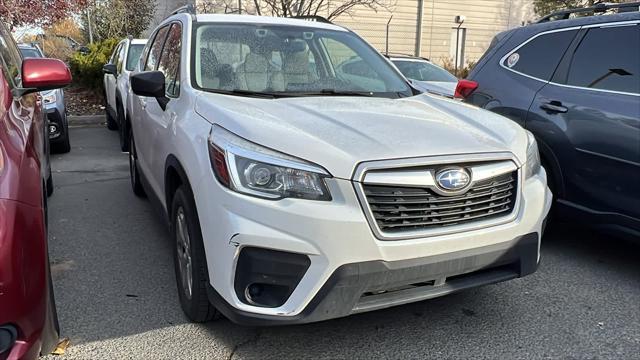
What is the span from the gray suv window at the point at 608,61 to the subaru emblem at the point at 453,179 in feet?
6.03

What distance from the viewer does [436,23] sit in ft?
69.7

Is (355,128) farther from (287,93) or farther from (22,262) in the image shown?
(22,262)

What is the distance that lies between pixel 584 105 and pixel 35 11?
14.4m

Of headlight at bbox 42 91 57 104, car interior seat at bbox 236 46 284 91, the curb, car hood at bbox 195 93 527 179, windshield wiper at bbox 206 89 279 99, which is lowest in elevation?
the curb

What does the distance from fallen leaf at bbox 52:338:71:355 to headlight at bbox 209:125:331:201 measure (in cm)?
127

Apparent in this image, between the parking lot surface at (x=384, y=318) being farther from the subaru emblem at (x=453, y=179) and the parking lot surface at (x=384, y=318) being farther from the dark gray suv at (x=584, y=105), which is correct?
the subaru emblem at (x=453, y=179)

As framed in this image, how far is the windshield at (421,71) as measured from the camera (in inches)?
384

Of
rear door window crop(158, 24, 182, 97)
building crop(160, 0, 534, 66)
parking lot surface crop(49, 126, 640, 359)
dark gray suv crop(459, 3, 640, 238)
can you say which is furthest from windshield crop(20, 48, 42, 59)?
building crop(160, 0, 534, 66)

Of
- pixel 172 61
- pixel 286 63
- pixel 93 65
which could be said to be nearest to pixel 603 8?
pixel 286 63

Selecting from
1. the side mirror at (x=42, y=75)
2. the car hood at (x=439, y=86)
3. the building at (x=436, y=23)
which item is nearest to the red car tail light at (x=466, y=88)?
the side mirror at (x=42, y=75)

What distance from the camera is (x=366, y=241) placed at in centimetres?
236

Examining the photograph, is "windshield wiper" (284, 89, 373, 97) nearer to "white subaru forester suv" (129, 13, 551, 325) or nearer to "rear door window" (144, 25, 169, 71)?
"white subaru forester suv" (129, 13, 551, 325)

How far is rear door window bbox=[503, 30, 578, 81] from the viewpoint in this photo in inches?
166

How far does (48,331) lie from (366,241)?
52.1 inches
